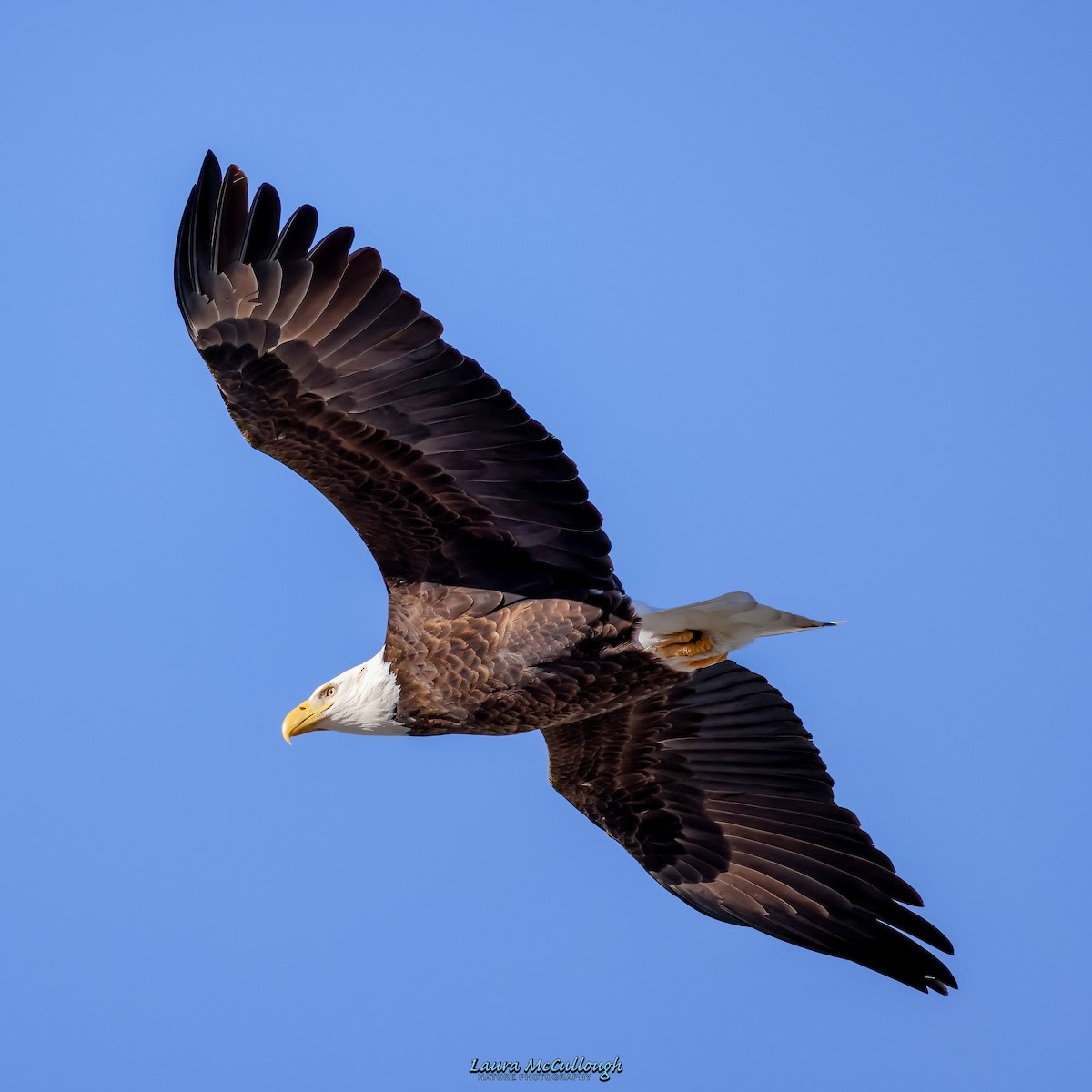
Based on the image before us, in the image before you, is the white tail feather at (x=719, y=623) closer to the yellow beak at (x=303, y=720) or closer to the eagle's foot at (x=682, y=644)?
the eagle's foot at (x=682, y=644)

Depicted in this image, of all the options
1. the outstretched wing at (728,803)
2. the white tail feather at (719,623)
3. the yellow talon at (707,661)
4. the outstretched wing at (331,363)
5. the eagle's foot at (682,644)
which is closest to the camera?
the outstretched wing at (331,363)

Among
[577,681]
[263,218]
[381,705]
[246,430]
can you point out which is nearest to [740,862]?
[577,681]

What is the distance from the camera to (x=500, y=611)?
416 inches

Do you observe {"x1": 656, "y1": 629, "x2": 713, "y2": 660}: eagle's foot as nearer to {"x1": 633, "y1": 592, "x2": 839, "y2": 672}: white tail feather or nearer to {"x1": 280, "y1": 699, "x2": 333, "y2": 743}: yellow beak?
{"x1": 633, "y1": 592, "x2": 839, "y2": 672}: white tail feather

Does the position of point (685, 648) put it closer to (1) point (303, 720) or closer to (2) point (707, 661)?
(2) point (707, 661)

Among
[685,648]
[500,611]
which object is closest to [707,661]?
[685,648]

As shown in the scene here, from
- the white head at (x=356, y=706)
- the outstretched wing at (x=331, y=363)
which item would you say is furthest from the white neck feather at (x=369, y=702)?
the outstretched wing at (x=331, y=363)

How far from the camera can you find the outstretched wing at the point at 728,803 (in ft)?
38.2

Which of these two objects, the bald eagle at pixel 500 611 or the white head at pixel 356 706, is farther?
the white head at pixel 356 706

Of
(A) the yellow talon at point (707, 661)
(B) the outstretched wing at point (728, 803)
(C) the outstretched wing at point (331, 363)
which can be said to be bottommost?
(B) the outstretched wing at point (728, 803)

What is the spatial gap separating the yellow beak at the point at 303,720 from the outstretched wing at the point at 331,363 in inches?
55.2

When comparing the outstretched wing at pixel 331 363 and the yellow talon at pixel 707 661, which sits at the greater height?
the outstretched wing at pixel 331 363

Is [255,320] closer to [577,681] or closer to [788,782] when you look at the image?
[577,681]

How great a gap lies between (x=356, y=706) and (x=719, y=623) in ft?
7.17
